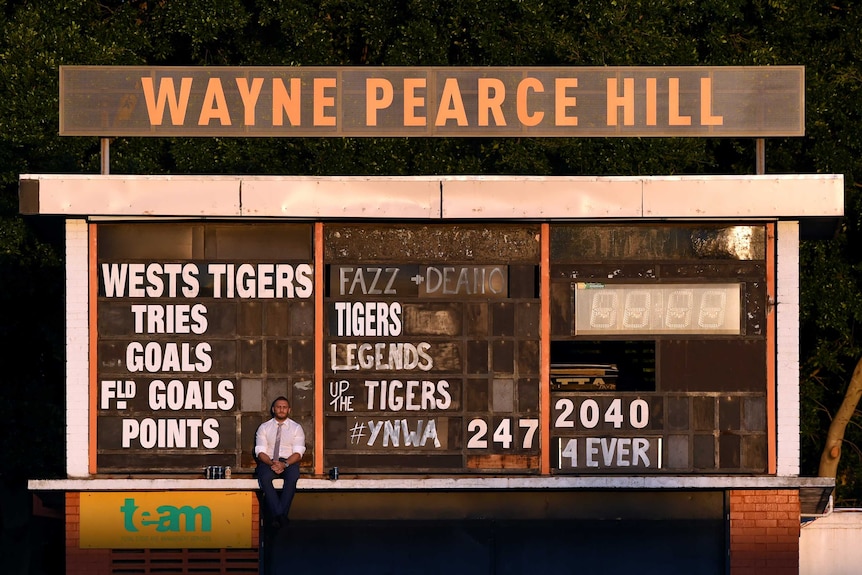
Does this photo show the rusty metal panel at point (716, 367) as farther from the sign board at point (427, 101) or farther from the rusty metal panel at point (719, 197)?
the sign board at point (427, 101)

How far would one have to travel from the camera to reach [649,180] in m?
16.8

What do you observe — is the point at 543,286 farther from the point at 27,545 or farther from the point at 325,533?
the point at 27,545

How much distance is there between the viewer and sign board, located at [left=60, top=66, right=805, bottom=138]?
17578mm

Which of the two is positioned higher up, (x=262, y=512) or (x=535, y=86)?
(x=535, y=86)

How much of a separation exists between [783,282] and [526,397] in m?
3.00

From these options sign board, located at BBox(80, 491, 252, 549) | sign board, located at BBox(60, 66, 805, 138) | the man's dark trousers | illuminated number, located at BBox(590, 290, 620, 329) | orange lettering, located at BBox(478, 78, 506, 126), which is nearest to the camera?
the man's dark trousers

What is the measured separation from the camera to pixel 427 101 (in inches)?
693

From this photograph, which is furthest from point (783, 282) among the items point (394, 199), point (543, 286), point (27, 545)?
point (27, 545)

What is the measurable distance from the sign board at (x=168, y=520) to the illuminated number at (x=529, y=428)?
117 inches

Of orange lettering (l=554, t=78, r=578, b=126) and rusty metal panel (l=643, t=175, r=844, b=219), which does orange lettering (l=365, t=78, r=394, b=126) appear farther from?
rusty metal panel (l=643, t=175, r=844, b=219)

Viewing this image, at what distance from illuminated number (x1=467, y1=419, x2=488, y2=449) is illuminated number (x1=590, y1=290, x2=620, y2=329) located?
158 cm

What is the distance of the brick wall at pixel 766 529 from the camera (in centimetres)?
1714

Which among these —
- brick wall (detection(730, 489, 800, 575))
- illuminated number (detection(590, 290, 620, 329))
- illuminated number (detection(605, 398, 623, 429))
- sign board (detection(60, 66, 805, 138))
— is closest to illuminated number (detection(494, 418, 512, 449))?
illuminated number (detection(605, 398, 623, 429))

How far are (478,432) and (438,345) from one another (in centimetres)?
102
